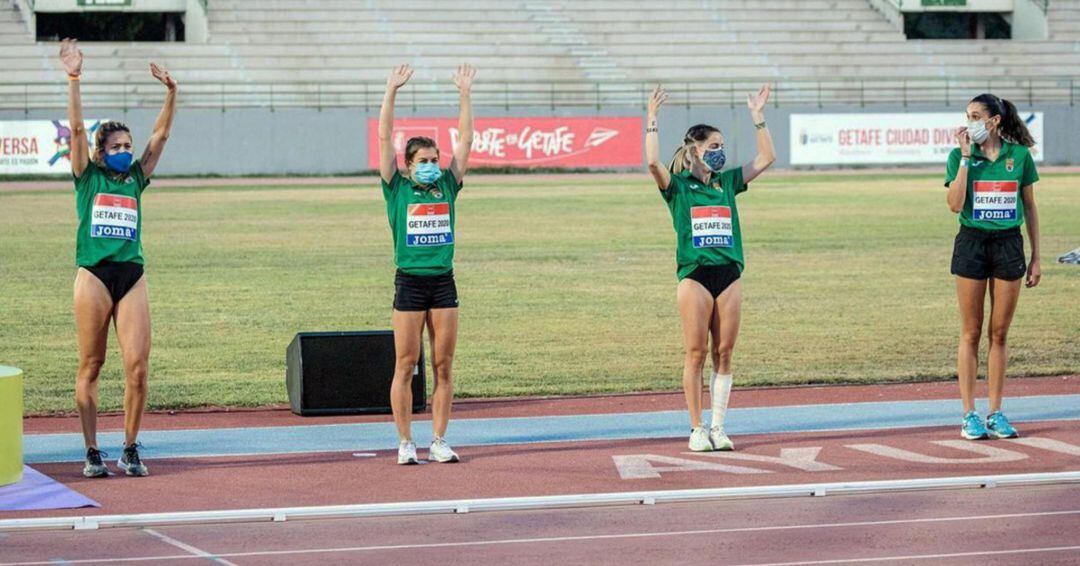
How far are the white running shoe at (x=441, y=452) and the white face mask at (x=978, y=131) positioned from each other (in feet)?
12.2

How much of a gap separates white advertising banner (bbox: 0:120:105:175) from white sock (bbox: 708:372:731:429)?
38294mm

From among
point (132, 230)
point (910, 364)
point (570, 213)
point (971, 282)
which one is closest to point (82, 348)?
point (132, 230)

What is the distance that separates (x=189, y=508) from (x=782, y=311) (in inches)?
434

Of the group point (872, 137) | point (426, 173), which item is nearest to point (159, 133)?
point (426, 173)

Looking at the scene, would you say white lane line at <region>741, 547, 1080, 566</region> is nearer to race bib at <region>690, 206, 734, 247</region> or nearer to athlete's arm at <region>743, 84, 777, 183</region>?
race bib at <region>690, 206, 734, 247</region>

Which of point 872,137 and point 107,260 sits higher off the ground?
point 872,137

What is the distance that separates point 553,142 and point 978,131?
4069 centimetres

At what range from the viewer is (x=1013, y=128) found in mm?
10234

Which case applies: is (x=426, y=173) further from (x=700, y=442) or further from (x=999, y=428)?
(x=999, y=428)

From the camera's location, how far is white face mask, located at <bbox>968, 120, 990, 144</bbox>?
1005cm

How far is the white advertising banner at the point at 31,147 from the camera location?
150ft

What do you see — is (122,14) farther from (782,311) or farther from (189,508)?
(189,508)

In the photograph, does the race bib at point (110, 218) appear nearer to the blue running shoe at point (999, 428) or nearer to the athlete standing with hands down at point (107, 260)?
the athlete standing with hands down at point (107, 260)

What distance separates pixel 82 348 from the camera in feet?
31.1
